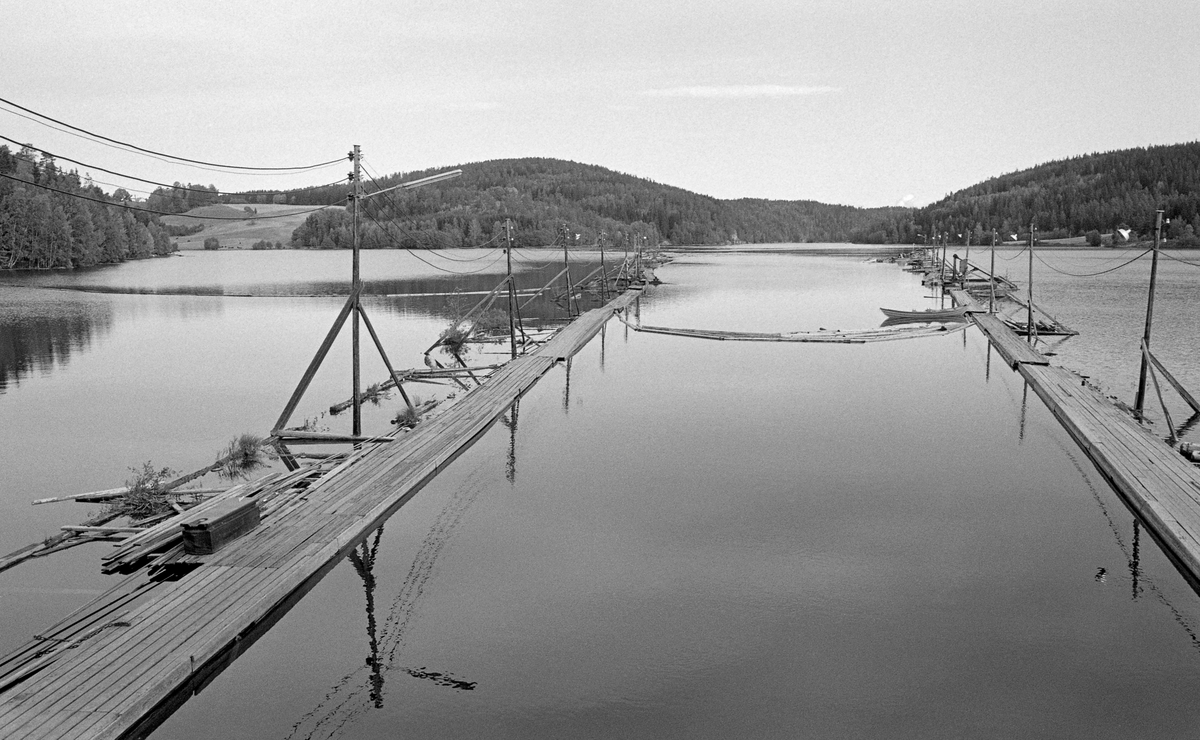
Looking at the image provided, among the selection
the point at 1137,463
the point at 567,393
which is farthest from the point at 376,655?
the point at 567,393

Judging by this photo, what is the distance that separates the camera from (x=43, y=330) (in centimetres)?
3825

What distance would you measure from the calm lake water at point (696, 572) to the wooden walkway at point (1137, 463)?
1.40 feet

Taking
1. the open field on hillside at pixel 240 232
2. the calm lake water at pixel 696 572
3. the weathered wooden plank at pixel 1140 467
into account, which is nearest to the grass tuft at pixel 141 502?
the calm lake water at pixel 696 572

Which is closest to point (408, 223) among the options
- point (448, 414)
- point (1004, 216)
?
point (1004, 216)

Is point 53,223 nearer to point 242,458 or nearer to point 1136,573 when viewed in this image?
point 242,458

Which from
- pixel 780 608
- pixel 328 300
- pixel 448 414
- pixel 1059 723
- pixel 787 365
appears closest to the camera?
pixel 1059 723

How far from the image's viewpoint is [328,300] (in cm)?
5653

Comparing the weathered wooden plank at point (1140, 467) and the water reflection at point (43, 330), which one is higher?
the water reflection at point (43, 330)

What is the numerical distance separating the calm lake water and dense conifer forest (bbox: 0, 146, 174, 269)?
60.3 meters

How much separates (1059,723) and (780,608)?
334 cm

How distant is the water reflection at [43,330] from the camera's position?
2990 centimetres

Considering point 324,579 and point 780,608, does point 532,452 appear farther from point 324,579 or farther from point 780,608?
point 780,608

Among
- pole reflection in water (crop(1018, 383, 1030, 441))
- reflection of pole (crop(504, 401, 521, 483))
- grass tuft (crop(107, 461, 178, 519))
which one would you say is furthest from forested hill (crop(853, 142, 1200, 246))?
grass tuft (crop(107, 461, 178, 519))

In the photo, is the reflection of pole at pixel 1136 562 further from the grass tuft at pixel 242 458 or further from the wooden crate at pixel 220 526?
the grass tuft at pixel 242 458
